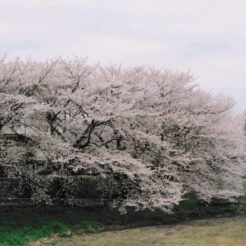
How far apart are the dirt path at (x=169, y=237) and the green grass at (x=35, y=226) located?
0.73 metres

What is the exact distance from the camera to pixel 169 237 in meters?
25.8

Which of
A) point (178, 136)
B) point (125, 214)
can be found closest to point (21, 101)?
point (125, 214)

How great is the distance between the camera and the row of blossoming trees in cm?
2975

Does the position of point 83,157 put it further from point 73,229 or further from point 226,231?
point 226,231

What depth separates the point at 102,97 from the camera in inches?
1261

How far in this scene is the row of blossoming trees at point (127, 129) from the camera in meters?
29.8

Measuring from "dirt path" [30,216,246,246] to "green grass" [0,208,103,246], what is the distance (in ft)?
2.38

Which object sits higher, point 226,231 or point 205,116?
point 205,116

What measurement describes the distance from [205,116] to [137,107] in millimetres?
5127

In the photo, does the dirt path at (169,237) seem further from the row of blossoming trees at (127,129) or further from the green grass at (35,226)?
the row of blossoming trees at (127,129)

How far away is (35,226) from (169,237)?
22.4ft

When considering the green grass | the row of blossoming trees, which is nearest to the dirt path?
the green grass

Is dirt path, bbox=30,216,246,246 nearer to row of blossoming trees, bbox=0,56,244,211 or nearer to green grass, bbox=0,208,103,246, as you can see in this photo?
green grass, bbox=0,208,103,246

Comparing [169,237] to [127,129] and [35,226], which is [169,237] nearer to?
[35,226]
